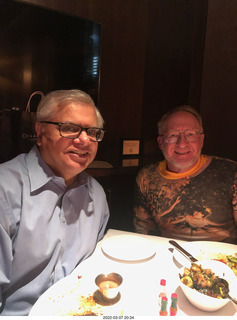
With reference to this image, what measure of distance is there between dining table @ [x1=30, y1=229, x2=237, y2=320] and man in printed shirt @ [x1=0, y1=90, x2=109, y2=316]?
0.14 m

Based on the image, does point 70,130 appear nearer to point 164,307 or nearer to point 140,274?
point 140,274

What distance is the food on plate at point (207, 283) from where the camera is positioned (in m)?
0.88

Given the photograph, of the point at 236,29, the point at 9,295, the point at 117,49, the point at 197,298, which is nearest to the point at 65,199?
the point at 9,295

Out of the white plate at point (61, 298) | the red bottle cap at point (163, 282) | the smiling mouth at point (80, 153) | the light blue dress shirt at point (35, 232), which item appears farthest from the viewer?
the smiling mouth at point (80, 153)

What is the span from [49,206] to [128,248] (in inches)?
17.8

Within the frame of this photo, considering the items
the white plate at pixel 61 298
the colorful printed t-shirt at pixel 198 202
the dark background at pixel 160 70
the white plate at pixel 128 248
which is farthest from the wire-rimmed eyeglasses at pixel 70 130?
the dark background at pixel 160 70

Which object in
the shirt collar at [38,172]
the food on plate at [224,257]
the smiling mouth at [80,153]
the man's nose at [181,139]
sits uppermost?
the man's nose at [181,139]

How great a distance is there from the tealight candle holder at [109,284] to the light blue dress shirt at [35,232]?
0.30m

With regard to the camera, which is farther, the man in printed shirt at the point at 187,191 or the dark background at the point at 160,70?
the dark background at the point at 160,70

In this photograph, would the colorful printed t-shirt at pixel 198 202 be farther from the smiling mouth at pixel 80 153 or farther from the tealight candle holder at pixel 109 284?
the tealight candle holder at pixel 109 284

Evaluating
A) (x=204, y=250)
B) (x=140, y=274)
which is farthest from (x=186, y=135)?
(x=140, y=274)

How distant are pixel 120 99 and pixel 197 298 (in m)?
2.33

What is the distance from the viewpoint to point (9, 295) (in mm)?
1106

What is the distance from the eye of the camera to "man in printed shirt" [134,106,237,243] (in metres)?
1.77
